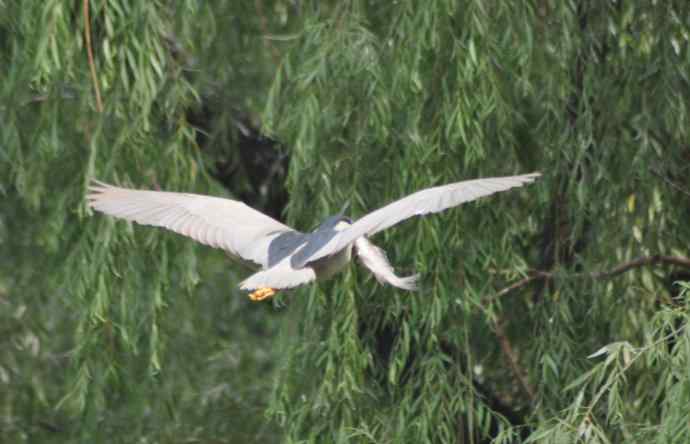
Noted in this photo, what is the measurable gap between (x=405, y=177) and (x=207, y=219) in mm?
560

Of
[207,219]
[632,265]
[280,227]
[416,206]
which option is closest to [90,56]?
[207,219]

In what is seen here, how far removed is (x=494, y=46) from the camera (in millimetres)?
4238

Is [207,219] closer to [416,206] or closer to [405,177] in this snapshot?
[405,177]

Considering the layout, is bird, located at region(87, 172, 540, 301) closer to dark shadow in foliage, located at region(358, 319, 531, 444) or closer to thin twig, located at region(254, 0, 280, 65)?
dark shadow in foliage, located at region(358, 319, 531, 444)

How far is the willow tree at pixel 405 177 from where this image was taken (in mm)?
4168

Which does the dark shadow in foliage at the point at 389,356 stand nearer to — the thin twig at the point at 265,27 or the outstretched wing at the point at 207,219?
the outstretched wing at the point at 207,219

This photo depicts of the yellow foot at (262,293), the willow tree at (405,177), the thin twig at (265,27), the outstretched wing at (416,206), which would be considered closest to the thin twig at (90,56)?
the willow tree at (405,177)

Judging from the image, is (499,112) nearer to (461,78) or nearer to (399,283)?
(461,78)

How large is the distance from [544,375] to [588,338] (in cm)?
27

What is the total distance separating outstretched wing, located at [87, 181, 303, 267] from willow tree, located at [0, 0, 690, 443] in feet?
0.49

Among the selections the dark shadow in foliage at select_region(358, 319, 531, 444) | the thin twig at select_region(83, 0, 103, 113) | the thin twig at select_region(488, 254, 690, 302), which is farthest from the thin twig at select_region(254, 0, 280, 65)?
the thin twig at select_region(488, 254, 690, 302)

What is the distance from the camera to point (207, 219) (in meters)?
4.23

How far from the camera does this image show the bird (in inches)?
143

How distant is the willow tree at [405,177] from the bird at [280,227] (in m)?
0.16
